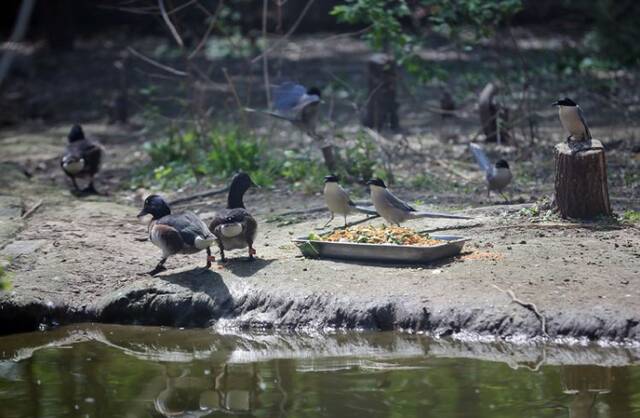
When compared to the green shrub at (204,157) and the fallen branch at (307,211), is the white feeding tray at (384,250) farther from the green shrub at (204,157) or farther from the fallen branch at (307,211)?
the green shrub at (204,157)

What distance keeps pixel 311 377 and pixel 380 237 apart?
237cm

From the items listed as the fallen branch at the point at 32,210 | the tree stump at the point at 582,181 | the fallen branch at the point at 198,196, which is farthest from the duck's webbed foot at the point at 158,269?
the tree stump at the point at 582,181

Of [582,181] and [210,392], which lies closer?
[210,392]

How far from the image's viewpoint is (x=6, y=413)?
6.48m

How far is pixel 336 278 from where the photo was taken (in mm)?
8664

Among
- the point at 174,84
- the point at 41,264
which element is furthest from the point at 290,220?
the point at 174,84

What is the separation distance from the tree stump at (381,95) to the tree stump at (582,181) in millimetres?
7092

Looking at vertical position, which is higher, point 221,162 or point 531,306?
point 221,162

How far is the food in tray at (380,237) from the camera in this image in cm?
902

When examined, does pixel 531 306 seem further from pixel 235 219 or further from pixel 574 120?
pixel 574 120

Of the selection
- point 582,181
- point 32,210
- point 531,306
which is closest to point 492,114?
point 582,181

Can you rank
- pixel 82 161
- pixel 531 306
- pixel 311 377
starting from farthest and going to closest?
pixel 82 161
pixel 531 306
pixel 311 377

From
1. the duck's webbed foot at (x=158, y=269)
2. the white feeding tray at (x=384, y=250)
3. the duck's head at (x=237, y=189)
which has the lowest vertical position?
the duck's webbed foot at (x=158, y=269)

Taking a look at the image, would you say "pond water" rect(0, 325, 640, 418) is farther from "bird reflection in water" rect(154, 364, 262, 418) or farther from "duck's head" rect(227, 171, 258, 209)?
"duck's head" rect(227, 171, 258, 209)
